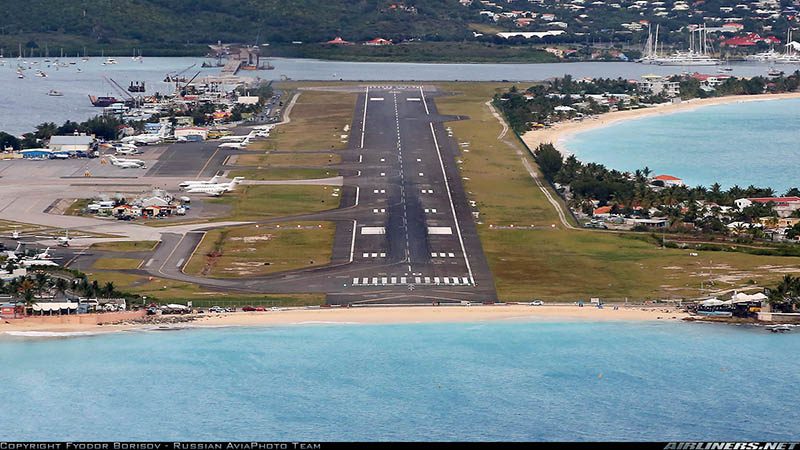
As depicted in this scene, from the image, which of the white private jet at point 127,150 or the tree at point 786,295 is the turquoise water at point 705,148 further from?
the white private jet at point 127,150

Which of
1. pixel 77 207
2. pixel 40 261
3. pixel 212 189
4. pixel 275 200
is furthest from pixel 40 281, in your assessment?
pixel 212 189

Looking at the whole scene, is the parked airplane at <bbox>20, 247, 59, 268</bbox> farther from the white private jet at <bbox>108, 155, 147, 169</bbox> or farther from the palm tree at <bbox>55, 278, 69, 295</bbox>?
the white private jet at <bbox>108, 155, 147, 169</bbox>

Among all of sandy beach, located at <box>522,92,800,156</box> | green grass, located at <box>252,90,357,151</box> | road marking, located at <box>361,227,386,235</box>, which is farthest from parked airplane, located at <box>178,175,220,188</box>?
sandy beach, located at <box>522,92,800,156</box>

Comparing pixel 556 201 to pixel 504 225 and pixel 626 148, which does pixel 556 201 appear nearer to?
pixel 504 225

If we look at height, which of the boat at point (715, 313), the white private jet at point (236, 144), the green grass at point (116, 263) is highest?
the white private jet at point (236, 144)

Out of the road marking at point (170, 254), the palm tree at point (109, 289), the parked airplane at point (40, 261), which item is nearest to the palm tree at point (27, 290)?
the palm tree at point (109, 289)
